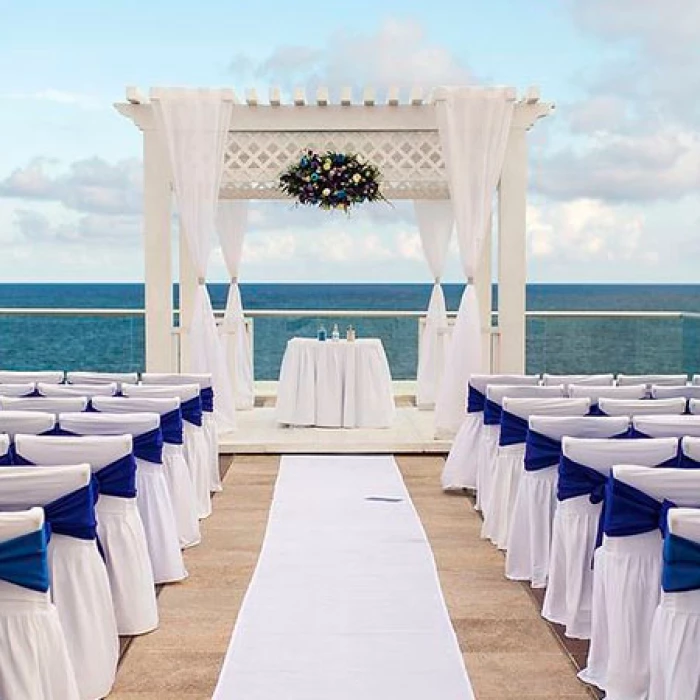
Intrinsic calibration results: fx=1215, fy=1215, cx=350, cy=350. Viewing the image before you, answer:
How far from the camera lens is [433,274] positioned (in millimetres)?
11609

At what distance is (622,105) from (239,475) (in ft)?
85.8

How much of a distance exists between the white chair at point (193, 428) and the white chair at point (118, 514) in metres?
1.85

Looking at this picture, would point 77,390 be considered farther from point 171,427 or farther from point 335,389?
point 335,389

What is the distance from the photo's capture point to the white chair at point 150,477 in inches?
207

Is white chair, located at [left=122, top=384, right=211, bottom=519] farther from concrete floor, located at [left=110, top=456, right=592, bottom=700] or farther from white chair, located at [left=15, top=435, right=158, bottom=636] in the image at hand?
white chair, located at [left=15, top=435, right=158, bottom=636]

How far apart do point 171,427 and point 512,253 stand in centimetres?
411

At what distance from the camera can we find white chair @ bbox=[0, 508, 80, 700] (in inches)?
135

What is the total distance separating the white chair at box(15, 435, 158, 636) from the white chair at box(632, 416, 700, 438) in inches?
85.2

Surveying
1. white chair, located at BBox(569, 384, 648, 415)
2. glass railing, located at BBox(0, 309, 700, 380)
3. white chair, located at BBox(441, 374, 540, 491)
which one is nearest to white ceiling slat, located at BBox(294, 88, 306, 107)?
glass railing, located at BBox(0, 309, 700, 380)

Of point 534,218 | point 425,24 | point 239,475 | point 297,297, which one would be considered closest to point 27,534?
point 239,475

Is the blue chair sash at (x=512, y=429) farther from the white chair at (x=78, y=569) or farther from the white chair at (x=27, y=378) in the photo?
the white chair at (x=27, y=378)

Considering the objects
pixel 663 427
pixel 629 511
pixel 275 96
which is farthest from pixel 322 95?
pixel 629 511

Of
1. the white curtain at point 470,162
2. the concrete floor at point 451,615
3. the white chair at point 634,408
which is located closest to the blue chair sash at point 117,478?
the concrete floor at point 451,615

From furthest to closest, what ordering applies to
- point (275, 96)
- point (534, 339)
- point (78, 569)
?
point (534, 339) < point (275, 96) < point (78, 569)
